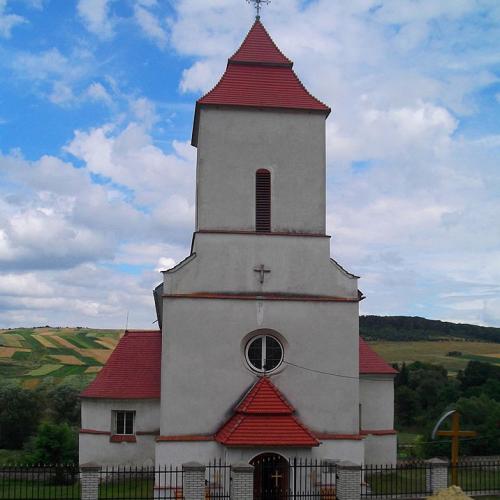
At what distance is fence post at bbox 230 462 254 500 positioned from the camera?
55.3 feet

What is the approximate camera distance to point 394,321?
97.4 m

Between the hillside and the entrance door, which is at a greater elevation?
the hillside

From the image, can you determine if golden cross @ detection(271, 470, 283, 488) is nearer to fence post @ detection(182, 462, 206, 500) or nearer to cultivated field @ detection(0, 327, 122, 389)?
fence post @ detection(182, 462, 206, 500)

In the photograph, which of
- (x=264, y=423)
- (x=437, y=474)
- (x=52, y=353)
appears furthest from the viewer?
(x=52, y=353)

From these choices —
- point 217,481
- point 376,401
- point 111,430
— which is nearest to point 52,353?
point 111,430

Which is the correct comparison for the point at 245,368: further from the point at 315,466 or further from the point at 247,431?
the point at 315,466

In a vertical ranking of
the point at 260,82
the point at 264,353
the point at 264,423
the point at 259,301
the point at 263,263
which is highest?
the point at 260,82

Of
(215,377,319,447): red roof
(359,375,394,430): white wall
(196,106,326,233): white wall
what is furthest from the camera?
(359,375,394,430): white wall

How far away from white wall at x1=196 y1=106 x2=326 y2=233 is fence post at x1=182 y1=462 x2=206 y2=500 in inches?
307

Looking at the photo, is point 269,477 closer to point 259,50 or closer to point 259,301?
point 259,301

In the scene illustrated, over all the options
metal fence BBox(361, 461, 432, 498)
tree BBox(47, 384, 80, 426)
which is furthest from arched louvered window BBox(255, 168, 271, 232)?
tree BBox(47, 384, 80, 426)

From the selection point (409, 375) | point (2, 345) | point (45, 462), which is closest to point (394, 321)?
point (409, 375)

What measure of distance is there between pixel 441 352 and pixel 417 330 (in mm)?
16686

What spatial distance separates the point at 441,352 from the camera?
261 ft
